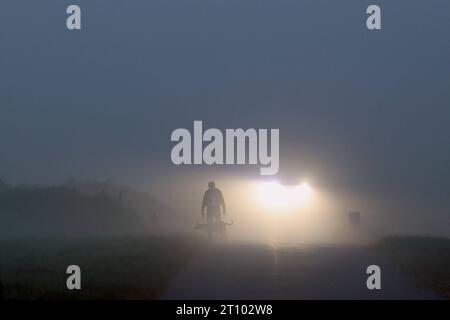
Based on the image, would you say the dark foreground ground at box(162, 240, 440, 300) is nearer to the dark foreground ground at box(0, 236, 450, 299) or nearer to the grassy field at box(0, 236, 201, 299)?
the dark foreground ground at box(0, 236, 450, 299)

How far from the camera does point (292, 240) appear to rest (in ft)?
68.0

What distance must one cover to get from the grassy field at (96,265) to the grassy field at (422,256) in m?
5.28

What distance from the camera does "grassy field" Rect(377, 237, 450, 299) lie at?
18469mm

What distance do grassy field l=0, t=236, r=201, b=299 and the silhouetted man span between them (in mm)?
1577

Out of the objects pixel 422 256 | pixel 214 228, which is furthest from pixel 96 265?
pixel 422 256

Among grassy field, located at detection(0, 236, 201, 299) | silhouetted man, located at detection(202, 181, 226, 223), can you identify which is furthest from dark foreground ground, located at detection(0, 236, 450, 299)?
silhouetted man, located at detection(202, 181, 226, 223)

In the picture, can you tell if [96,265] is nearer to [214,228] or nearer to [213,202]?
[213,202]

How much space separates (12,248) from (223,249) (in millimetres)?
5396

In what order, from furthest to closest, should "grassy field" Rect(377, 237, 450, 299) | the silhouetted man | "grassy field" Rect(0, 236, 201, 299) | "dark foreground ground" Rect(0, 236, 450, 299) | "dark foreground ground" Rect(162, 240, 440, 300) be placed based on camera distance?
"grassy field" Rect(377, 237, 450, 299) → the silhouetted man → "dark foreground ground" Rect(162, 240, 440, 300) → "dark foreground ground" Rect(0, 236, 450, 299) → "grassy field" Rect(0, 236, 201, 299)

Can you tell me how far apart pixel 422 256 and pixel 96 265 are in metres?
9.71

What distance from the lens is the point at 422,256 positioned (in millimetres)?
21781

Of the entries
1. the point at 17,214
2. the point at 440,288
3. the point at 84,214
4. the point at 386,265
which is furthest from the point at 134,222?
the point at 440,288
